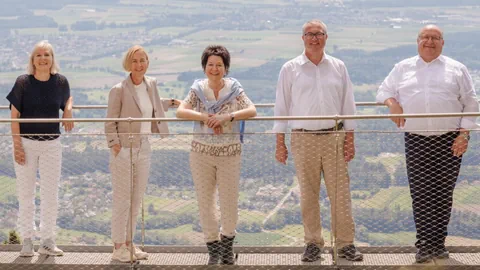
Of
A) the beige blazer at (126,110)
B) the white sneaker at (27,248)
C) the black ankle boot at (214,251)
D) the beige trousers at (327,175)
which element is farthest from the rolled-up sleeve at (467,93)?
the white sneaker at (27,248)

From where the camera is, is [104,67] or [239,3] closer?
[104,67]

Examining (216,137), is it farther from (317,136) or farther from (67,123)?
(67,123)

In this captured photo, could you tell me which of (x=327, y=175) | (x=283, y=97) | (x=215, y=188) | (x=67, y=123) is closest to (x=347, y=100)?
(x=283, y=97)

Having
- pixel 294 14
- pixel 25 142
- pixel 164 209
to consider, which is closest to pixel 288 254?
pixel 164 209

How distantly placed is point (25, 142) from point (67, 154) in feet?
1.22

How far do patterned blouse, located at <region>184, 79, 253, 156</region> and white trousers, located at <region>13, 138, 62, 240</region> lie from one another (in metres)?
1.27

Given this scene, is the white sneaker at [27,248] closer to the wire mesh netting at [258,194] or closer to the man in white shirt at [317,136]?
the wire mesh netting at [258,194]

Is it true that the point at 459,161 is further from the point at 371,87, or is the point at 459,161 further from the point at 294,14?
the point at 294,14

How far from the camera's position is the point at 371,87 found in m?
66.9

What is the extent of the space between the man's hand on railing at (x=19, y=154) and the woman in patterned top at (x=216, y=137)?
146 centimetres

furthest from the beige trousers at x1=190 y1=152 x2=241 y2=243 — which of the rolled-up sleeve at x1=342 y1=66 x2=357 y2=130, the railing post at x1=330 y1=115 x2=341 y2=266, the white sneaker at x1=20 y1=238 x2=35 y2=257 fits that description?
the white sneaker at x1=20 y1=238 x2=35 y2=257

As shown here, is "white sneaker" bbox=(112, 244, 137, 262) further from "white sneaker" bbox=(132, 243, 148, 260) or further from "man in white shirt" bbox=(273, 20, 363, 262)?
"man in white shirt" bbox=(273, 20, 363, 262)

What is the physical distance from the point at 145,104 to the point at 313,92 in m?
1.44

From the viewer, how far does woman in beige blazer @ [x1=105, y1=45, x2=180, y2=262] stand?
7.92 metres
